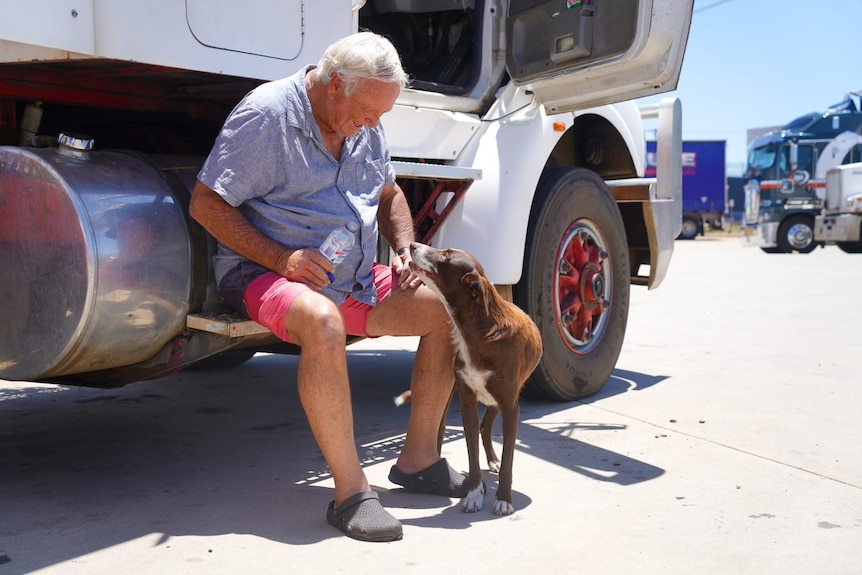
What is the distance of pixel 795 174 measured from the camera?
70.1ft

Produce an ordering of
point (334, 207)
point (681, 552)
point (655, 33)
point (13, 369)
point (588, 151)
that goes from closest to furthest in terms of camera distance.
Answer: point (681, 552) → point (13, 369) → point (334, 207) → point (655, 33) → point (588, 151)

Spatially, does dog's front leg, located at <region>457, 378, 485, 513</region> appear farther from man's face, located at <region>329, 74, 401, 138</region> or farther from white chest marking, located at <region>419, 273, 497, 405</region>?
man's face, located at <region>329, 74, 401, 138</region>

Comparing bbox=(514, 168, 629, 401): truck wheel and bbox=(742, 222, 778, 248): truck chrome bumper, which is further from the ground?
bbox=(514, 168, 629, 401): truck wheel

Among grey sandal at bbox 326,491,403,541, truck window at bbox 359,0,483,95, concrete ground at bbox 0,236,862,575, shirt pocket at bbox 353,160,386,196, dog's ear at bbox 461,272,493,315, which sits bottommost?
concrete ground at bbox 0,236,862,575

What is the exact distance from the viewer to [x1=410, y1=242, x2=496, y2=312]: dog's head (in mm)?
3143

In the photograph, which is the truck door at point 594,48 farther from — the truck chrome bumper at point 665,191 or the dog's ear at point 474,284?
the dog's ear at point 474,284

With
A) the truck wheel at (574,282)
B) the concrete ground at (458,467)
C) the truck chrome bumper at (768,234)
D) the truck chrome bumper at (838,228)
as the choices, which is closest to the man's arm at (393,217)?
the concrete ground at (458,467)

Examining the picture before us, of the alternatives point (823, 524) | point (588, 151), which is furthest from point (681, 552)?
point (588, 151)

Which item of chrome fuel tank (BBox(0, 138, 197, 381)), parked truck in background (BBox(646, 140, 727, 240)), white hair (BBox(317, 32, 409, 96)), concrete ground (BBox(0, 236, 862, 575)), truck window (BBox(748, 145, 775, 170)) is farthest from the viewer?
parked truck in background (BBox(646, 140, 727, 240))

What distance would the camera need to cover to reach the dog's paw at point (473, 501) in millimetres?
3092

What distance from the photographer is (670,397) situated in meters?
4.89

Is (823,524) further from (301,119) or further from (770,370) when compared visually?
(770,370)

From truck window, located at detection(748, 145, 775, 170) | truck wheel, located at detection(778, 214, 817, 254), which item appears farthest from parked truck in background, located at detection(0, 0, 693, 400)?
truck window, located at detection(748, 145, 775, 170)

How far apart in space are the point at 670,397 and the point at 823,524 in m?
1.96
